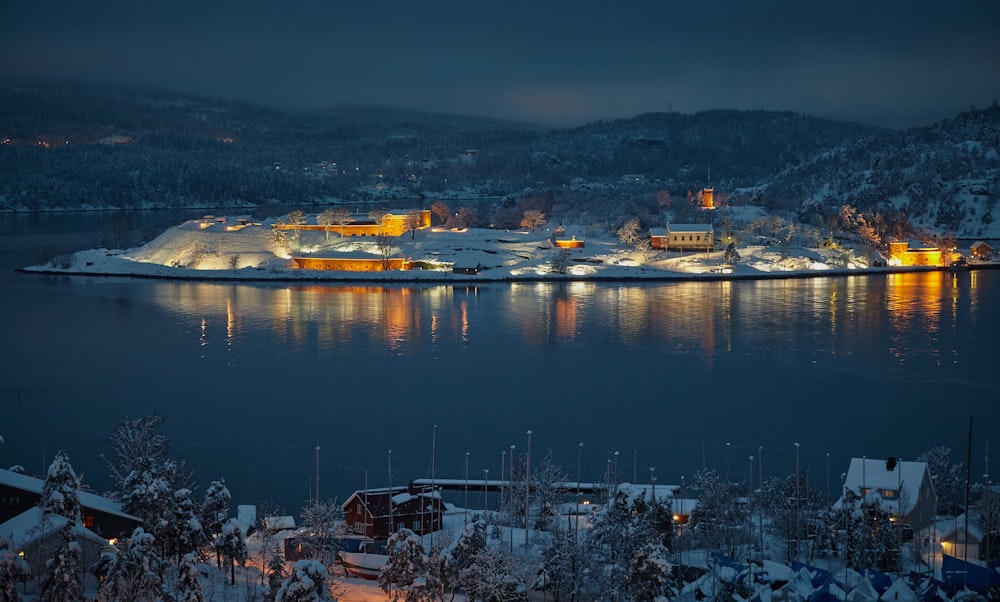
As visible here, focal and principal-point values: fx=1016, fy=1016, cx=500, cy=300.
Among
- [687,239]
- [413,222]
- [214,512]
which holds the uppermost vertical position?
[413,222]

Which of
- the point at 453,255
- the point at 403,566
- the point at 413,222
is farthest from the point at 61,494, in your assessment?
the point at 413,222

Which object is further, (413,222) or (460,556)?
(413,222)

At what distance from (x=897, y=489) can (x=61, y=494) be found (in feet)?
18.2

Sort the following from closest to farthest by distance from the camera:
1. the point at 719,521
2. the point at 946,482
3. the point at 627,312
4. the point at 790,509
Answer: the point at 719,521
the point at 790,509
the point at 946,482
the point at 627,312

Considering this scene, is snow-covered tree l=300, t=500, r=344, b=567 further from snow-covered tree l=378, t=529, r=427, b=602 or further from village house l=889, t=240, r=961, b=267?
village house l=889, t=240, r=961, b=267

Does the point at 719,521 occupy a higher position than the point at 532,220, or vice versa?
the point at 532,220

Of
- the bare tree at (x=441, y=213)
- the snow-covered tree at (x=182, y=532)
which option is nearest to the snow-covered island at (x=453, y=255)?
the bare tree at (x=441, y=213)

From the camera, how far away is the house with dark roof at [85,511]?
6469 mm

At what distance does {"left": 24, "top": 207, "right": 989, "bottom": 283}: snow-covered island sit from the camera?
76.5ft

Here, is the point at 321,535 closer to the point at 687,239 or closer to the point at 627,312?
the point at 627,312

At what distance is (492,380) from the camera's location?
1235cm

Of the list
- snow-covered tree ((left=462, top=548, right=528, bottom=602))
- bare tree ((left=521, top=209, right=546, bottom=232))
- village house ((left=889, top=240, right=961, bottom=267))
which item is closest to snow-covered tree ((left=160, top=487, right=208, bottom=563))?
snow-covered tree ((left=462, top=548, right=528, bottom=602))

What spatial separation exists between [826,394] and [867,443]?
2075mm

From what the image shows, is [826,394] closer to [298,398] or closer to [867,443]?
[867,443]
